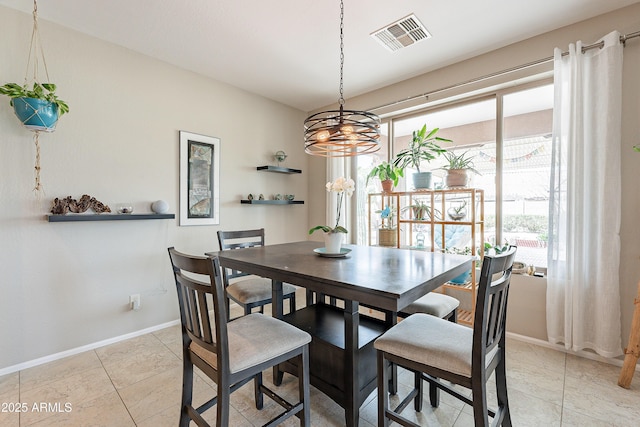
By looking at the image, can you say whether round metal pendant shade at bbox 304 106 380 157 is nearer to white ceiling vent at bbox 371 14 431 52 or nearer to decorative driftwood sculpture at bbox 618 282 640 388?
white ceiling vent at bbox 371 14 431 52

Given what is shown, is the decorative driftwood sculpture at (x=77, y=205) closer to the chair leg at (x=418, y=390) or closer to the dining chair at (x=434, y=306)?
the dining chair at (x=434, y=306)

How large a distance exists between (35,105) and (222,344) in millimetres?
2179

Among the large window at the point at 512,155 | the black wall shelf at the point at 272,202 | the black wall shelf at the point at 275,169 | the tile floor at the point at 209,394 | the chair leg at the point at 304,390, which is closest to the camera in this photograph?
the chair leg at the point at 304,390

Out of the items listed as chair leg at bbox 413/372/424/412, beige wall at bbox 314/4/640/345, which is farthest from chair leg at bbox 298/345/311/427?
beige wall at bbox 314/4/640/345

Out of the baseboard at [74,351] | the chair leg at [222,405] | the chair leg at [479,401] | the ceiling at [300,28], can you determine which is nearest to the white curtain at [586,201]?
the ceiling at [300,28]

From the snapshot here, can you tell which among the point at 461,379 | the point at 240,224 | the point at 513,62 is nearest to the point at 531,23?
the point at 513,62

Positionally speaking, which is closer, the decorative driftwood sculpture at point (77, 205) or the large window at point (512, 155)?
the decorative driftwood sculpture at point (77, 205)

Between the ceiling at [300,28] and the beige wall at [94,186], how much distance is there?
0.23m

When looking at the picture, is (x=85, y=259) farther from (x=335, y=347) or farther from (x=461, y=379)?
(x=461, y=379)

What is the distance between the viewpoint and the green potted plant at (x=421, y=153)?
9.75ft

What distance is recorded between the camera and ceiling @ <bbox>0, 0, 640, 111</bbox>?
210 cm

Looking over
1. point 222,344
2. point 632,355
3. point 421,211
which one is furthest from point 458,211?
point 222,344

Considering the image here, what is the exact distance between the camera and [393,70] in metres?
3.09

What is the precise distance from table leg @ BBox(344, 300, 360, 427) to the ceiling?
2.12 m
